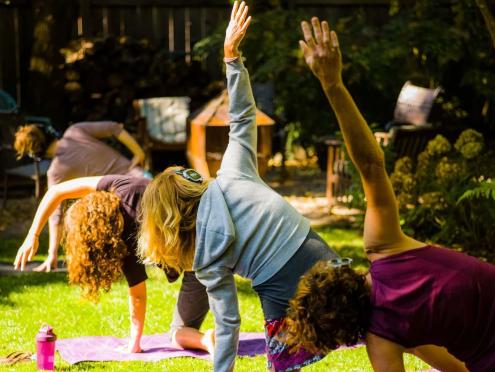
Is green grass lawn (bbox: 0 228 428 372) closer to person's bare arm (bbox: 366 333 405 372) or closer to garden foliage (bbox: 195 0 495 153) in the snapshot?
person's bare arm (bbox: 366 333 405 372)

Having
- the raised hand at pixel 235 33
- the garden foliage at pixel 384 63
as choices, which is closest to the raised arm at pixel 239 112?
the raised hand at pixel 235 33

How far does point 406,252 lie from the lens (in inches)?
111

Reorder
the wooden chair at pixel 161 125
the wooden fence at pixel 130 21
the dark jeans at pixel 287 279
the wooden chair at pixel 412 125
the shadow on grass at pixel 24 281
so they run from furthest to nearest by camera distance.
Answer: the wooden fence at pixel 130 21
the wooden chair at pixel 161 125
the wooden chair at pixel 412 125
the shadow on grass at pixel 24 281
the dark jeans at pixel 287 279

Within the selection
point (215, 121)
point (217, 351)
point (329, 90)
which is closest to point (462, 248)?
point (215, 121)

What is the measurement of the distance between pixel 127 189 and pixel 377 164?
189cm

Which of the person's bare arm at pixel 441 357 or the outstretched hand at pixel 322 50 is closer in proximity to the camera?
the outstretched hand at pixel 322 50

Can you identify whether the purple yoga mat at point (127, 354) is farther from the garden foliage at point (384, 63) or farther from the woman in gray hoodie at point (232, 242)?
the garden foliage at point (384, 63)

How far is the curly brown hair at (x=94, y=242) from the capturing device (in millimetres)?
4133

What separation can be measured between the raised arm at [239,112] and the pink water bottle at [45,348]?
141cm

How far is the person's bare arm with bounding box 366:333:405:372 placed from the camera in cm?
279

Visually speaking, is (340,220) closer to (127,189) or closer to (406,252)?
(127,189)

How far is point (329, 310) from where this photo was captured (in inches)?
110

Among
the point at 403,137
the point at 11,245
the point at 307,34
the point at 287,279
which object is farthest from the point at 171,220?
the point at 403,137

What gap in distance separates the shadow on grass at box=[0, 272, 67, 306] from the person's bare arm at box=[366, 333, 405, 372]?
12.0ft
